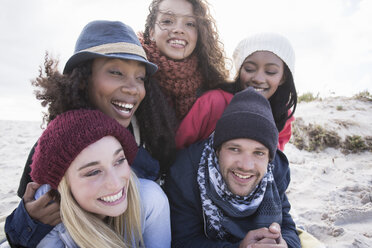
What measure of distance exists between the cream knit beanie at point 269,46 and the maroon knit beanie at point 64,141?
173 cm

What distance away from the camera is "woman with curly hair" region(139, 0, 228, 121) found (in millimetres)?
2609

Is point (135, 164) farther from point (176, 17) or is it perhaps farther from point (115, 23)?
point (176, 17)

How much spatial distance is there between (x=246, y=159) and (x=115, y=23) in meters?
1.49

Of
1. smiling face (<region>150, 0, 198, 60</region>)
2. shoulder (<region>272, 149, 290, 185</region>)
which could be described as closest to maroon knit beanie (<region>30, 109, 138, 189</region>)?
smiling face (<region>150, 0, 198, 60</region>)

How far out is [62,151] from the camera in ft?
5.14

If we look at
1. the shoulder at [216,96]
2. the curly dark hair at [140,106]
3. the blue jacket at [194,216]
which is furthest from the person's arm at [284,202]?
the curly dark hair at [140,106]

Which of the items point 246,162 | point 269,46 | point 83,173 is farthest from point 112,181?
point 269,46

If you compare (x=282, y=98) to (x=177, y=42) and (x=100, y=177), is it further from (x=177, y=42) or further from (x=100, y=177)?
(x=100, y=177)

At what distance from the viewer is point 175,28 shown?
261 cm

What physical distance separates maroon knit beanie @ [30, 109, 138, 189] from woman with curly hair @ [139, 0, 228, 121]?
106 cm

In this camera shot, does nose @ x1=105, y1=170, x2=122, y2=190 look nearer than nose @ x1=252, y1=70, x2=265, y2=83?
Yes

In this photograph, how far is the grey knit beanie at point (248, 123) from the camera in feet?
6.66

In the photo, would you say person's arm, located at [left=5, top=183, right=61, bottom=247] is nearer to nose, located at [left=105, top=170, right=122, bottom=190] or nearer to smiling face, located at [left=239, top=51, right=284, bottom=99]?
nose, located at [left=105, top=170, right=122, bottom=190]

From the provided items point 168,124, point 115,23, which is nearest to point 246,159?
point 168,124
